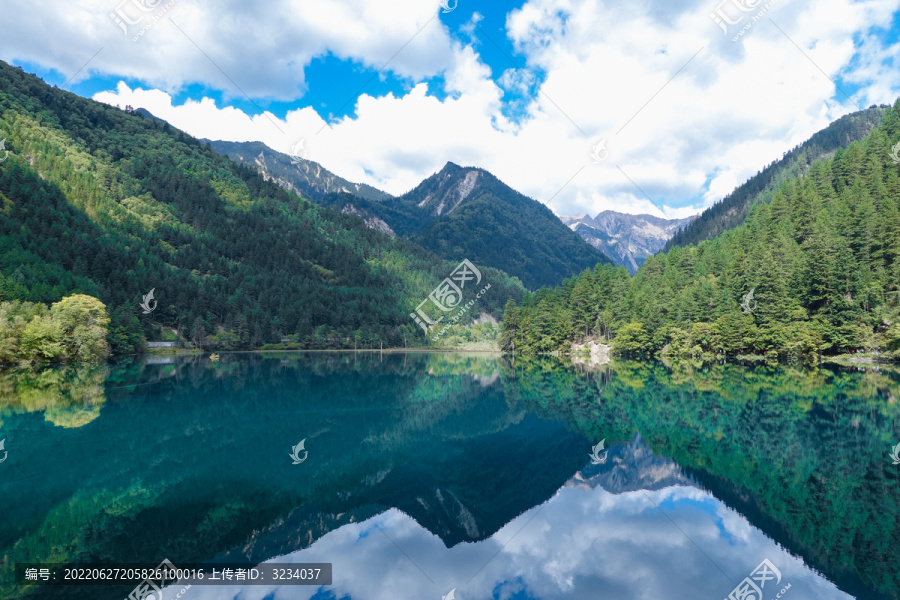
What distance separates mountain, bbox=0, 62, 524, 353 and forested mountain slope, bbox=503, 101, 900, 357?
7135cm

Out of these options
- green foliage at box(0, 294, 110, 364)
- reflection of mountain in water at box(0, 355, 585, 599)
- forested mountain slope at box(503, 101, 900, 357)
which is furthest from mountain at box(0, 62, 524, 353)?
forested mountain slope at box(503, 101, 900, 357)

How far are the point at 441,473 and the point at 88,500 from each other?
11992 millimetres

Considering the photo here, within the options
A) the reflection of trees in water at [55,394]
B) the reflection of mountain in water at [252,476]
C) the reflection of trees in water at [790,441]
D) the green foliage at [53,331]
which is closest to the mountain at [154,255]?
the green foliage at [53,331]

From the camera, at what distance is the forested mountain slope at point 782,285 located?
201ft

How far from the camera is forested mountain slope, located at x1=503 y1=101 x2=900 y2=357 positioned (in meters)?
61.2

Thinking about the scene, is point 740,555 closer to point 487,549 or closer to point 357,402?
point 487,549

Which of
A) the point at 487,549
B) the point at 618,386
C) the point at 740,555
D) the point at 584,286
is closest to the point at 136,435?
the point at 487,549

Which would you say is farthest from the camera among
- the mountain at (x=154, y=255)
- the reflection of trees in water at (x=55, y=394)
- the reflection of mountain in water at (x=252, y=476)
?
the mountain at (x=154, y=255)

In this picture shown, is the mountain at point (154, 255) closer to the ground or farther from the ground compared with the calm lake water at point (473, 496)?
farther from the ground

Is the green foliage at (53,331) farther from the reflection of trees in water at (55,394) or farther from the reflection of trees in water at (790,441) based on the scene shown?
the reflection of trees in water at (790,441)

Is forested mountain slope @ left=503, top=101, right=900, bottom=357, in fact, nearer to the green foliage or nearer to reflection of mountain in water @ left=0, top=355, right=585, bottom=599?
reflection of mountain in water @ left=0, top=355, right=585, bottom=599

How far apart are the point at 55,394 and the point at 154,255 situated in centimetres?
11336

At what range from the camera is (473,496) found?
1705cm

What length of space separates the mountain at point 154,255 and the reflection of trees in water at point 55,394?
46.2 feet
